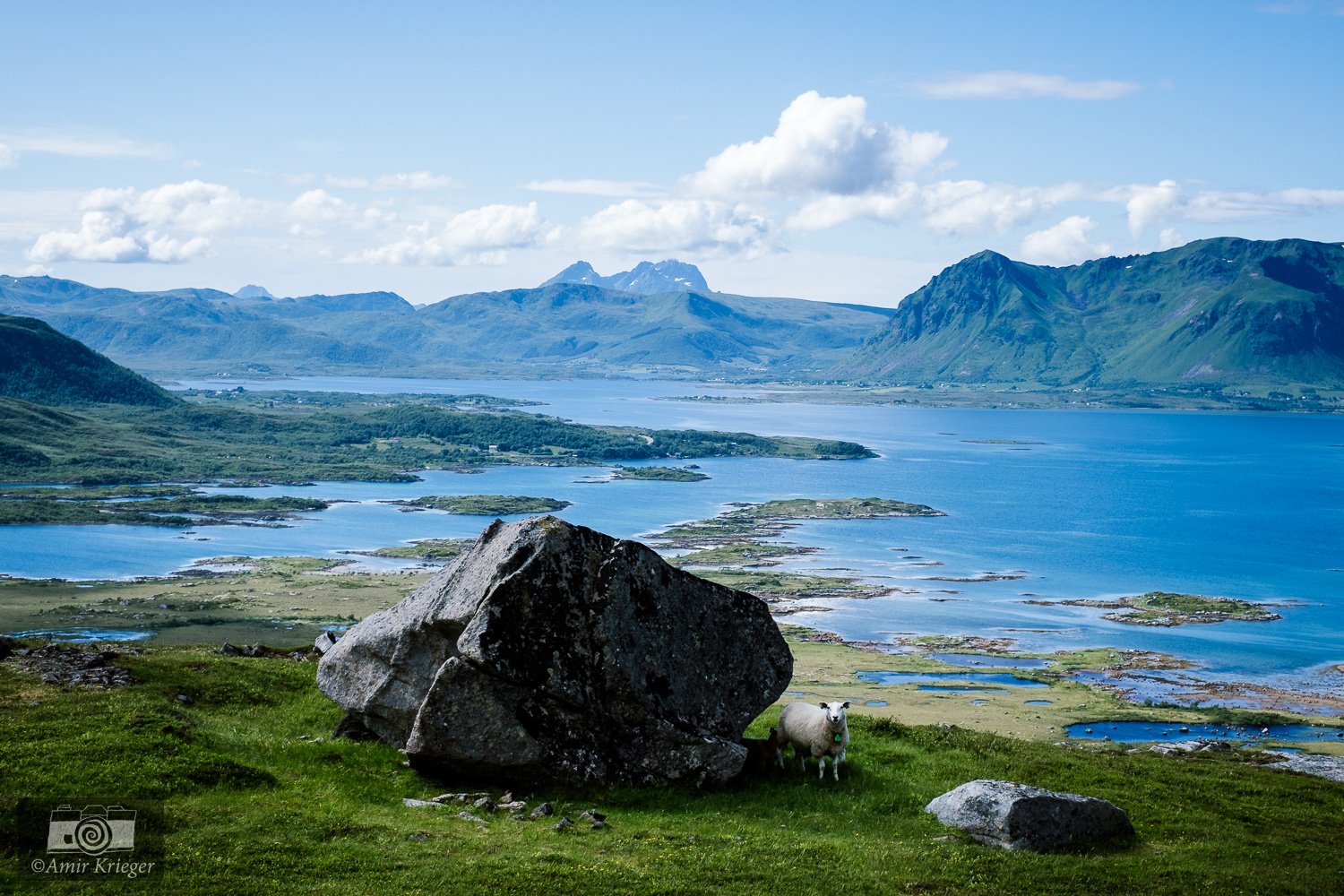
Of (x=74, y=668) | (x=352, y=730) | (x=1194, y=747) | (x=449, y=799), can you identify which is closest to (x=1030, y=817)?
(x=449, y=799)

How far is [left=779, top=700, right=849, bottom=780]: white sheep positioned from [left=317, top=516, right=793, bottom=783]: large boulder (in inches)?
35.4

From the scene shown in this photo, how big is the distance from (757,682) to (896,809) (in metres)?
4.44

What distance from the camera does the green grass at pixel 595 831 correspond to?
1945cm

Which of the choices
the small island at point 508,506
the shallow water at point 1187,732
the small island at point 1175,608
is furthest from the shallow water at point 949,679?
the small island at point 508,506

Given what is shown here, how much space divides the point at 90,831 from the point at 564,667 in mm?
9643

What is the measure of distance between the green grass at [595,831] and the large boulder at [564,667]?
0.93 m

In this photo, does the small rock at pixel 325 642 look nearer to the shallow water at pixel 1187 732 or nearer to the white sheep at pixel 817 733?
the white sheep at pixel 817 733

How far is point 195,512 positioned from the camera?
636 ft

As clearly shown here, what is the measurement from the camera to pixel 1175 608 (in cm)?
12512

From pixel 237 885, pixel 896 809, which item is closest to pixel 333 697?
pixel 237 885

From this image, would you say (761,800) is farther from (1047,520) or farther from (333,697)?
(1047,520)

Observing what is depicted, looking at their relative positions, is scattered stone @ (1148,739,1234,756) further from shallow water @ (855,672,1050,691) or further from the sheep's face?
shallow water @ (855,672,1050,691)

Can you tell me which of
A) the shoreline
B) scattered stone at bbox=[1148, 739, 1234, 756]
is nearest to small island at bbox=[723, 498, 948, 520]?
the shoreline

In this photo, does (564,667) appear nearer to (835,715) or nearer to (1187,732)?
(835,715)
